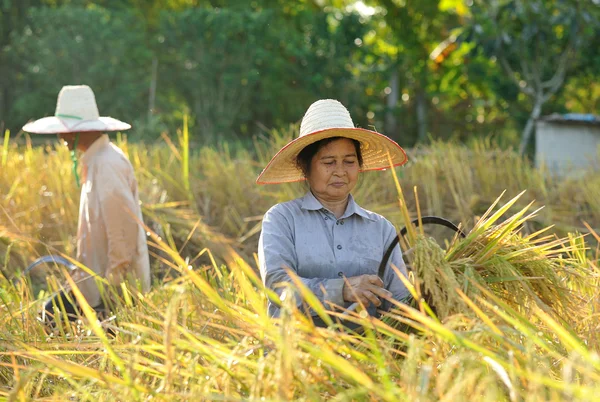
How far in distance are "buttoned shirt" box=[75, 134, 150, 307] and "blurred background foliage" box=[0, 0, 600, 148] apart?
11201 millimetres

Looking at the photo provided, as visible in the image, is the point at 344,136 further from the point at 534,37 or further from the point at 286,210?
the point at 534,37

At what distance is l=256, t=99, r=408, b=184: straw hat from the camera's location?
231 cm

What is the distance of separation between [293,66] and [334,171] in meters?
15.4

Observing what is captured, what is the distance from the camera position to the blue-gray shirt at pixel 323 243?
7.39 ft

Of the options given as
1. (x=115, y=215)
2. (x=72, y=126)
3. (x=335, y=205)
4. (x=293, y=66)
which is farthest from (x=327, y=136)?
(x=293, y=66)

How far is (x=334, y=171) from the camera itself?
7.69 ft

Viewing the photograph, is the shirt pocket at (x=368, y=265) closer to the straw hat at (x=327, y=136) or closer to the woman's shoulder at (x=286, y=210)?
the woman's shoulder at (x=286, y=210)

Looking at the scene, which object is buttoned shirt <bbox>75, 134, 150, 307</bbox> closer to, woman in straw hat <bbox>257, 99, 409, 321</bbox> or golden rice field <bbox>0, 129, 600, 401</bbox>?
golden rice field <bbox>0, 129, 600, 401</bbox>

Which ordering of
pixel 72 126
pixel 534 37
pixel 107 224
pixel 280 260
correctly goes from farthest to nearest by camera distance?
pixel 534 37, pixel 72 126, pixel 107 224, pixel 280 260

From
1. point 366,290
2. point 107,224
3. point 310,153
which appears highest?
point 310,153

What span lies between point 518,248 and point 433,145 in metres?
3.89

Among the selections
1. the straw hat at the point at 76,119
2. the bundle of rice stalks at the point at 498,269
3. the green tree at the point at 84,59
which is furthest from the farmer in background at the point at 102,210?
the green tree at the point at 84,59

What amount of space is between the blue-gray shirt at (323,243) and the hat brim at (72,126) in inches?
62.1

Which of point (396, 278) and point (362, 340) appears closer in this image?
point (362, 340)
